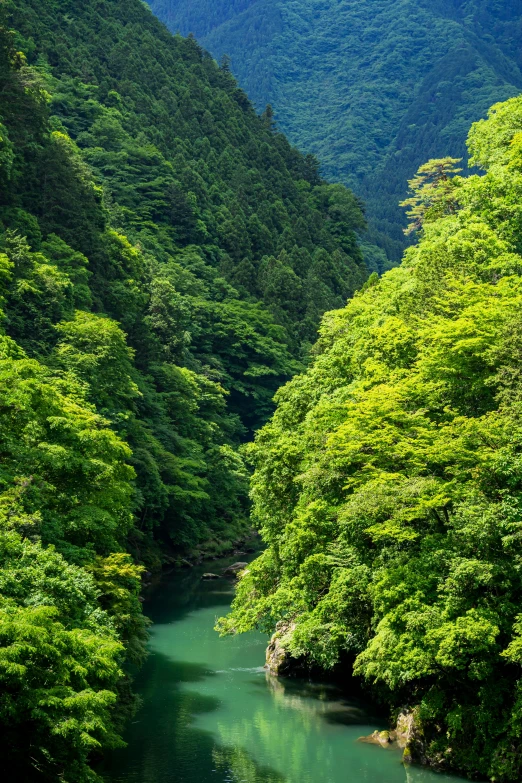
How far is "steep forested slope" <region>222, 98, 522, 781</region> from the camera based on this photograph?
23.0 m

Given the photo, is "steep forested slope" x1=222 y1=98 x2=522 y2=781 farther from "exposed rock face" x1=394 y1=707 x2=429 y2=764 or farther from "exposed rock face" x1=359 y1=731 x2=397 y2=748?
"exposed rock face" x1=359 y1=731 x2=397 y2=748

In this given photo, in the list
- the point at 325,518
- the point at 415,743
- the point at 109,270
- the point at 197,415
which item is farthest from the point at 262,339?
the point at 415,743

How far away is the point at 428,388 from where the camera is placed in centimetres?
2802

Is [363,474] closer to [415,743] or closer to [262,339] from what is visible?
[415,743]

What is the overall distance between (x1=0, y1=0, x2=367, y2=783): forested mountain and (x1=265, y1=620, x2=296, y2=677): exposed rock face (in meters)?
7.31

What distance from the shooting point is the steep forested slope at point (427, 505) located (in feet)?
75.4

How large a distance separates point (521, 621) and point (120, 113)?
96.5m

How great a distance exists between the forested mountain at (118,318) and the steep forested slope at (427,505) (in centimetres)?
620

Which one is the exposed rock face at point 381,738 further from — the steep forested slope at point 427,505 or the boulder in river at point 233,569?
the boulder in river at point 233,569

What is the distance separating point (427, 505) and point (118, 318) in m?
43.9

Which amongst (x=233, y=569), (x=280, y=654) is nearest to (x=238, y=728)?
(x=280, y=654)

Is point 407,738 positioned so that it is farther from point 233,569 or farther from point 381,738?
point 233,569

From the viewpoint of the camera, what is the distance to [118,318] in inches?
2552

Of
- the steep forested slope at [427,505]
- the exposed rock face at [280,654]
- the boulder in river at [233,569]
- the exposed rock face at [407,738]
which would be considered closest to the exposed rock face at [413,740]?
the exposed rock face at [407,738]
